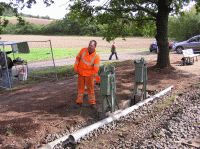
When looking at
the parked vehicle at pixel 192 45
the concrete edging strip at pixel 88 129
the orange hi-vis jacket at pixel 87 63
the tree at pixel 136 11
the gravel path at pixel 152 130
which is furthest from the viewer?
the parked vehicle at pixel 192 45

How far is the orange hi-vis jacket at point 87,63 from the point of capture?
1116cm

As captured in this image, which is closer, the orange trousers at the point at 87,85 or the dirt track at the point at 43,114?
Answer: the dirt track at the point at 43,114

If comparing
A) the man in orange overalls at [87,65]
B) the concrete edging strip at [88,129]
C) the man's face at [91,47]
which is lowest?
the concrete edging strip at [88,129]

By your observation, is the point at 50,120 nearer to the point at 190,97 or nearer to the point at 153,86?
the point at 190,97

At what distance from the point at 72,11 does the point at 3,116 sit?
11995 millimetres

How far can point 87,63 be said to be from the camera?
11195mm

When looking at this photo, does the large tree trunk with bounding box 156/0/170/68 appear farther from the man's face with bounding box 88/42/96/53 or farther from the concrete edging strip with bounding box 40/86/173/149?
the man's face with bounding box 88/42/96/53

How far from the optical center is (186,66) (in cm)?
2353

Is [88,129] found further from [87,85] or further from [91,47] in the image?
[91,47]

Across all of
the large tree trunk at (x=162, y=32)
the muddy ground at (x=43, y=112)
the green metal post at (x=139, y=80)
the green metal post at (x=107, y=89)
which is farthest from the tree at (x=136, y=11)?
the green metal post at (x=107, y=89)

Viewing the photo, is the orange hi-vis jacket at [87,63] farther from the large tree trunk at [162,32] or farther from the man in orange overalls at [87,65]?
the large tree trunk at [162,32]

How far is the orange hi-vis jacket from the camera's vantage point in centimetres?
1116

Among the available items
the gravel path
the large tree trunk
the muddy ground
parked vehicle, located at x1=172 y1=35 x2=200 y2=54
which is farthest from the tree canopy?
parked vehicle, located at x1=172 y1=35 x2=200 y2=54

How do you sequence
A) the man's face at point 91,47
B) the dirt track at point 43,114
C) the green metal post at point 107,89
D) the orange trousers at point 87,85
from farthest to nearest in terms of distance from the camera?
the orange trousers at point 87,85 → the man's face at point 91,47 → the green metal post at point 107,89 → the dirt track at point 43,114
